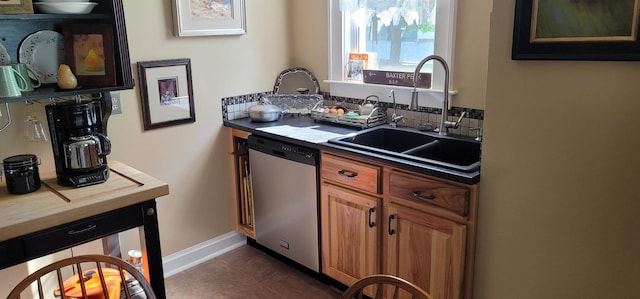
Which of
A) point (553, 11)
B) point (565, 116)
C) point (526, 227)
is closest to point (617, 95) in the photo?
point (565, 116)

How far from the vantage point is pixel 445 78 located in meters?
2.43

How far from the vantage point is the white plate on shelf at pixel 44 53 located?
212 centimetres

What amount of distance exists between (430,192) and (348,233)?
59 centimetres

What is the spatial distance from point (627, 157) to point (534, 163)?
0.99ft

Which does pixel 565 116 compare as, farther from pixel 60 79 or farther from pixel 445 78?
pixel 60 79

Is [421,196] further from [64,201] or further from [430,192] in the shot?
[64,201]

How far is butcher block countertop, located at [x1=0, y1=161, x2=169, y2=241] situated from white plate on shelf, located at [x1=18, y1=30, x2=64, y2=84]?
47cm

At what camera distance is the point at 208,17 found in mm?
2795

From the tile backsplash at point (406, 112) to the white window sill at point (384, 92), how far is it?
30mm

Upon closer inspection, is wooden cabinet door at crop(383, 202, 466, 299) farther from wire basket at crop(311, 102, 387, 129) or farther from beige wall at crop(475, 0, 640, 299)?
wire basket at crop(311, 102, 387, 129)

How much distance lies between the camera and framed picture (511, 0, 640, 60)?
1470 mm

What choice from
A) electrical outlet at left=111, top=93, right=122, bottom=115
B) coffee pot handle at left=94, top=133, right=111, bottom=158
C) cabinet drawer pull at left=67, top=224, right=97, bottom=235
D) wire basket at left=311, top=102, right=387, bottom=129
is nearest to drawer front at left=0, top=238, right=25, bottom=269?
cabinet drawer pull at left=67, top=224, right=97, bottom=235

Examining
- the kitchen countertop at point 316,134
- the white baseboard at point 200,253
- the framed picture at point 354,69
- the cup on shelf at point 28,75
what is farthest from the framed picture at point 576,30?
the white baseboard at point 200,253

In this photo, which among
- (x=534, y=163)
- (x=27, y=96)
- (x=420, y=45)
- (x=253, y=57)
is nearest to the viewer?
(x=534, y=163)
